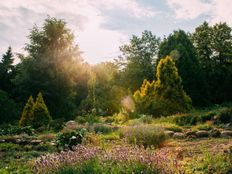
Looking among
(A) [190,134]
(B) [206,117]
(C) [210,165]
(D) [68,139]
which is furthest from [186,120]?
(C) [210,165]

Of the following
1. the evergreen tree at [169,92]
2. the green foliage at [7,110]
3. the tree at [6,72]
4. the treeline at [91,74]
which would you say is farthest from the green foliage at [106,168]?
the tree at [6,72]

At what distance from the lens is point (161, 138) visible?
11.2m

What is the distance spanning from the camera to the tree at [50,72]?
32.7 metres

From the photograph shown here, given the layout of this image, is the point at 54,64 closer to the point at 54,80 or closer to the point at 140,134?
the point at 54,80

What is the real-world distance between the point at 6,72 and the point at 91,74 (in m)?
9.02

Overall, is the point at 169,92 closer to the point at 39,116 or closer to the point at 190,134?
the point at 39,116

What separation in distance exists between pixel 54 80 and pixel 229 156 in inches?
1070

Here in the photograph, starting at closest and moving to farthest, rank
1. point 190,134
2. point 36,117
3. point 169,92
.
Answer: point 190,134 → point 36,117 → point 169,92

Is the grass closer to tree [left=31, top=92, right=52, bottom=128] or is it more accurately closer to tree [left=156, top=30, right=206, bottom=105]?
tree [left=31, top=92, right=52, bottom=128]

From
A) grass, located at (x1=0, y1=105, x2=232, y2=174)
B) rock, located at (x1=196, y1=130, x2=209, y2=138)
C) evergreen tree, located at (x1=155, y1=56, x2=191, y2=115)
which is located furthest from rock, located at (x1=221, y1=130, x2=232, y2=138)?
evergreen tree, located at (x1=155, y1=56, x2=191, y2=115)

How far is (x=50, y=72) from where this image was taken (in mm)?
32844

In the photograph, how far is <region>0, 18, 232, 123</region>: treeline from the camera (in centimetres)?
3105

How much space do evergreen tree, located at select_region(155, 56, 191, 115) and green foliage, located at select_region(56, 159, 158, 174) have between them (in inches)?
639

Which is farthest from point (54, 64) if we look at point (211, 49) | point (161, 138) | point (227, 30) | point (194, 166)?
point (194, 166)
